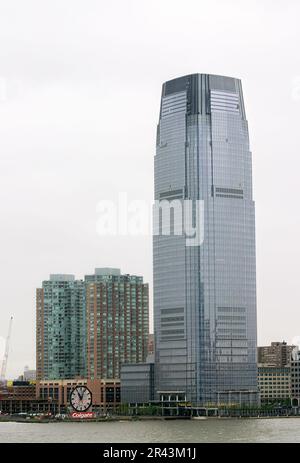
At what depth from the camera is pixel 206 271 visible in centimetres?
11544

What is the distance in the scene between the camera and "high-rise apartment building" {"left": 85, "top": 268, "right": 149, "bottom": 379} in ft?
448

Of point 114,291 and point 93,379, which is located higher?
point 114,291

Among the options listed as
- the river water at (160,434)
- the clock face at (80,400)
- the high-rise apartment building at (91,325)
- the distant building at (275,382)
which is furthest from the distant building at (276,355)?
the river water at (160,434)

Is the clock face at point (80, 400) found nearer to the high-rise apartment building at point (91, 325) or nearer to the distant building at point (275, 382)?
the high-rise apartment building at point (91, 325)

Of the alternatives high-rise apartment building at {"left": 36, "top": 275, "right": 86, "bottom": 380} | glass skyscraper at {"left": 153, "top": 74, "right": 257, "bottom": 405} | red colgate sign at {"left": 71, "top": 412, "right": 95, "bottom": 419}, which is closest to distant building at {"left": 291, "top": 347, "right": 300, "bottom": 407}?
glass skyscraper at {"left": 153, "top": 74, "right": 257, "bottom": 405}

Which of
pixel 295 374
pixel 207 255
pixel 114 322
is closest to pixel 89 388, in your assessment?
pixel 114 322

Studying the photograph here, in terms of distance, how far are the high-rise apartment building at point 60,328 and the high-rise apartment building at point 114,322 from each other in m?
6.33

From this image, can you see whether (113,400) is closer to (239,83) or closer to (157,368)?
(157,368)

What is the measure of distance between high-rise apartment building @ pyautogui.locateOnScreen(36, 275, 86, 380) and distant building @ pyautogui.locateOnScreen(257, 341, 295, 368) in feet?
106

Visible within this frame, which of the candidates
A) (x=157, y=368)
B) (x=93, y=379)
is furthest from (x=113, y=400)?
(x=157, y=368)

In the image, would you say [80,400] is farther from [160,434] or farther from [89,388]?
[160,434]

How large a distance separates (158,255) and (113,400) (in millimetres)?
24144
